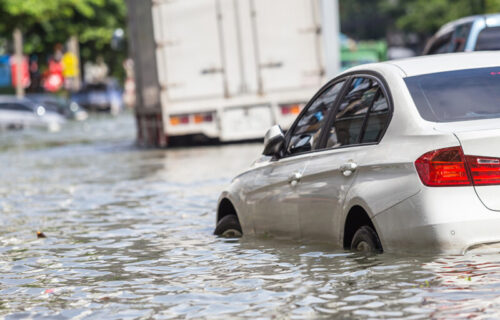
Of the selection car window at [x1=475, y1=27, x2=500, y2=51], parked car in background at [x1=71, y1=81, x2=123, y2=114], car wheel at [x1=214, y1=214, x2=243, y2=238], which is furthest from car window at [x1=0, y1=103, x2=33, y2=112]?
car wheel at [x1=214, y1=214, x2=243, y2=238]

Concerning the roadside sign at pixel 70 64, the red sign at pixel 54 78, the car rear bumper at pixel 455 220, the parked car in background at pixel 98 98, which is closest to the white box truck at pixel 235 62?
the car rear bumper at pixel 455 220

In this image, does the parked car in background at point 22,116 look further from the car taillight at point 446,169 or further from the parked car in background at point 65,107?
the car taillight at point 446,169

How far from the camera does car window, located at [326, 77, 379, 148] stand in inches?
299

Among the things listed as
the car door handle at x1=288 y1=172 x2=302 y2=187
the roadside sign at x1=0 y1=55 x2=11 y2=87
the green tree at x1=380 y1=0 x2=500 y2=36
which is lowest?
the car door handle at x1=288 y1=172 x2=302 y2=187

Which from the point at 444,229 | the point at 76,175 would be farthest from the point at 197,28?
the point at 444,229

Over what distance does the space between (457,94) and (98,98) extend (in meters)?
66.2

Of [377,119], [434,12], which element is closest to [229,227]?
[377,119]

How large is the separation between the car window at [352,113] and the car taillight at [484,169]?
3.28ft

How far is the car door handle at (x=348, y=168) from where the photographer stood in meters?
7.32

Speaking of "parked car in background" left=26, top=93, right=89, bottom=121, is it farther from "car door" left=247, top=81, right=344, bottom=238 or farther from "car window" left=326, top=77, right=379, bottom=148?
"car window" left=326, top=77, right=379, bottom=148

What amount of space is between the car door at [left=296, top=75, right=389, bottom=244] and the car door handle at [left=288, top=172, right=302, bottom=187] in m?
0.05

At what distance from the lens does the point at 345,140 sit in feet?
25.4

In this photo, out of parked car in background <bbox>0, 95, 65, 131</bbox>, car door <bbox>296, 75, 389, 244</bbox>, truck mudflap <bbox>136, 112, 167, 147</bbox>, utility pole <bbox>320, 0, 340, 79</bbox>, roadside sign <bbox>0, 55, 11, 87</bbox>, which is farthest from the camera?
roadside sign <bbox>0, 55, 11, 87</bbox>

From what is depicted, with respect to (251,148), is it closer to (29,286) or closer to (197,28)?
(197,28)
